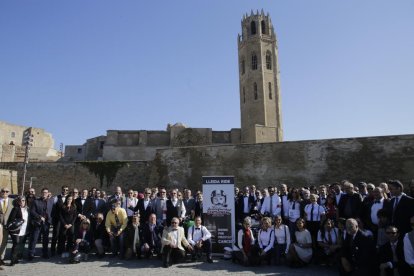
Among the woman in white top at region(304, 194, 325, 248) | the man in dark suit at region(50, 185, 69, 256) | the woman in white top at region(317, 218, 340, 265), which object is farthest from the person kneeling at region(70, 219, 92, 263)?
the woman in white top at region(317, 218, 340, 265)

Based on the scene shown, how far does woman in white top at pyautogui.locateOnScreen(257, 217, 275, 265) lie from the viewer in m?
8.59

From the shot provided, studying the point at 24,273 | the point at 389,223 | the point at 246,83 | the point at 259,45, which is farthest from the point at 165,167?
the point at 259,45

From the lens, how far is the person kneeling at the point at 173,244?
8.50 meters

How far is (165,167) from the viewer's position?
24953 mm

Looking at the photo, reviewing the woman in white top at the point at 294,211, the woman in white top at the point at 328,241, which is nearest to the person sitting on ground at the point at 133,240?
the woman in white top at the point at 294,211

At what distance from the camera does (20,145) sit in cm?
5334

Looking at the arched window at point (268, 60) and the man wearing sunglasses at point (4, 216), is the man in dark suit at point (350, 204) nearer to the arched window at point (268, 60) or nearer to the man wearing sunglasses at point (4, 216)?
the man wearing sunglasses at point (4, 216)

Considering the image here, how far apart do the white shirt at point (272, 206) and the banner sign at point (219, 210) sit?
1.19 metres

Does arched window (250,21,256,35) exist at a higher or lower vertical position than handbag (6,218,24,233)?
higher

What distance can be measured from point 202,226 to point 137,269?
2.21 metres

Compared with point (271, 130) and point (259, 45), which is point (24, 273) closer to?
point (271, 130)

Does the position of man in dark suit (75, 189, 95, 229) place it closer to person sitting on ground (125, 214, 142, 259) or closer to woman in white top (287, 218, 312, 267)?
person sitting on ground (125, 214, 142, 259)

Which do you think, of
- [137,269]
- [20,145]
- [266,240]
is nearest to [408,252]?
[266,240]

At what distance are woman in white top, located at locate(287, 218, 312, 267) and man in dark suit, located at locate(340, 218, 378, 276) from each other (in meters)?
1.37
